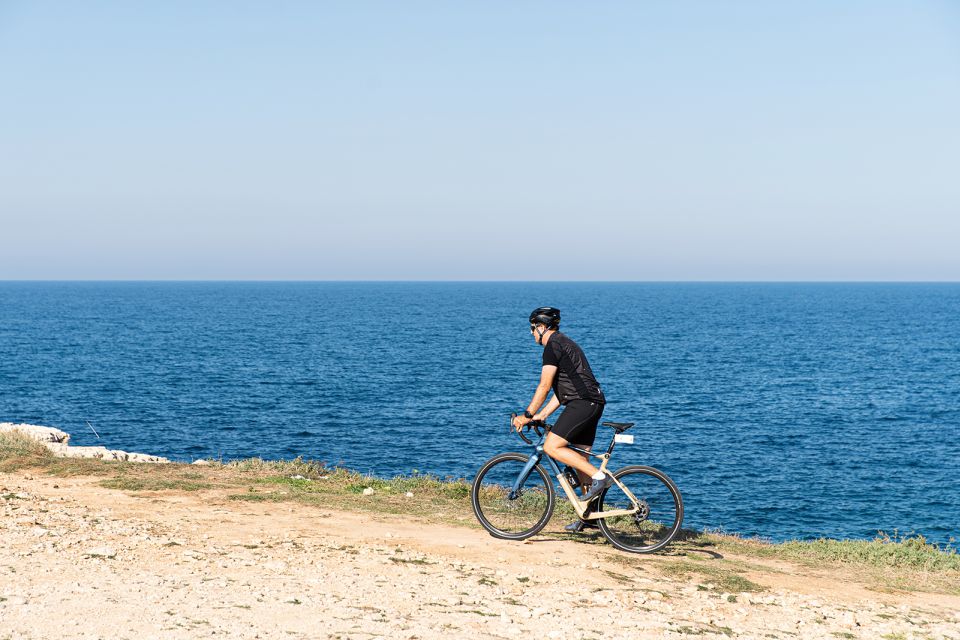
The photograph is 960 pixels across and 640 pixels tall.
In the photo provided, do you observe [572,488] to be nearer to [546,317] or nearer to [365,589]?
[546,317]

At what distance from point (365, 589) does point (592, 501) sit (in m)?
3.57

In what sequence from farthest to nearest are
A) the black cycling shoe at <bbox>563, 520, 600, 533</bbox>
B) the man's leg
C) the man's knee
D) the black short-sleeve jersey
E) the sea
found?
the sea → the black cycling shoe at <bbox>563, 520, 600, 533</bbox> → the man's leg → the man's knee → the black short-sleeve jersey

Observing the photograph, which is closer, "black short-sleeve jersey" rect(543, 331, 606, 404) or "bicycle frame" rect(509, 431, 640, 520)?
"black short-sleeve jersey" rect(543, 331, 606, 404)

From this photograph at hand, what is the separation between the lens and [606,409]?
45188 mm

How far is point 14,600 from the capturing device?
285 inches

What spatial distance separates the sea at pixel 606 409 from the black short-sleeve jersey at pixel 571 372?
651 inches

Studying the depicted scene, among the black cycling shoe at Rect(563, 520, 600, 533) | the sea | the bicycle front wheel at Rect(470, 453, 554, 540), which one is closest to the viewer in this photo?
the bicycle front wheel at Rect(470, 453, 554, 540)

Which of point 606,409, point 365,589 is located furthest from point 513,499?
point 606,409

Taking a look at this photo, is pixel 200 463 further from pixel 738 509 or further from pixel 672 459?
pixel 672 459

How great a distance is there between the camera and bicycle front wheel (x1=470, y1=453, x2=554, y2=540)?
1040 cm

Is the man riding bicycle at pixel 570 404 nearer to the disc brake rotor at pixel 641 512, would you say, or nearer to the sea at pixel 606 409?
the disc brake rotor at pixel 641 512

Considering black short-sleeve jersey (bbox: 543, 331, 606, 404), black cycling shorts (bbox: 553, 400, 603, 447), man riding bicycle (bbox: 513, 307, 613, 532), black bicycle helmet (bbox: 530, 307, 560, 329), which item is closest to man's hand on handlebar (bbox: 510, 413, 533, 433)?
man riding bicycle (bbox: 513, 307, 613, 532)

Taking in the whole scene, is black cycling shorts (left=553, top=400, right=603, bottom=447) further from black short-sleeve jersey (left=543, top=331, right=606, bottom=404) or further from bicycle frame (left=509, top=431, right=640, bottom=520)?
bicycle frame (left=509, top=431, right=640, bottom=520)

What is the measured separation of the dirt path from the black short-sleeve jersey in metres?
2.13
